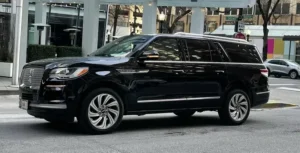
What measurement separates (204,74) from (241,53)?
1416 millimetres

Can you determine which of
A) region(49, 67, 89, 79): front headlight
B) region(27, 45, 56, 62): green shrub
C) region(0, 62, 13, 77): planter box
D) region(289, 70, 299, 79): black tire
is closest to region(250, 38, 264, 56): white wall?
region(289, 70, 299, 79): black tire

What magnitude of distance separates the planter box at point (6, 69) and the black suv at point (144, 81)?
11095 mm

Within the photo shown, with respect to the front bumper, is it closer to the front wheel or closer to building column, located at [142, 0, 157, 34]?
building column, located at [142, 0, 157, 34]

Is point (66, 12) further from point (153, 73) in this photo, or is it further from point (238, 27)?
point (153, 73)

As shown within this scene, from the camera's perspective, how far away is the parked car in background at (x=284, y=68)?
115ft

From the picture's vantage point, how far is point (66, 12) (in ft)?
129

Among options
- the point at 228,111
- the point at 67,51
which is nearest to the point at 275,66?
the point at 67,51

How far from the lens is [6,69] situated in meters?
18.9

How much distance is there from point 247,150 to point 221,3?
14.8 meters

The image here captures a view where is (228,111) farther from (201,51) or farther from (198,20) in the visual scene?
(198,20)

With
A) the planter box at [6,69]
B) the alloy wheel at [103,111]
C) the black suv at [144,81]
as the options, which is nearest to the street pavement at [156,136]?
the alloy wheel at [103,111]

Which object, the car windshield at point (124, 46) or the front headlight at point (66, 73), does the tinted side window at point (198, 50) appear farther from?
the front headlight at point (66, 73)

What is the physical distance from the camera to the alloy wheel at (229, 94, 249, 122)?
9.74m

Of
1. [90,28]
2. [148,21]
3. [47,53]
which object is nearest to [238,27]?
[148,21]
